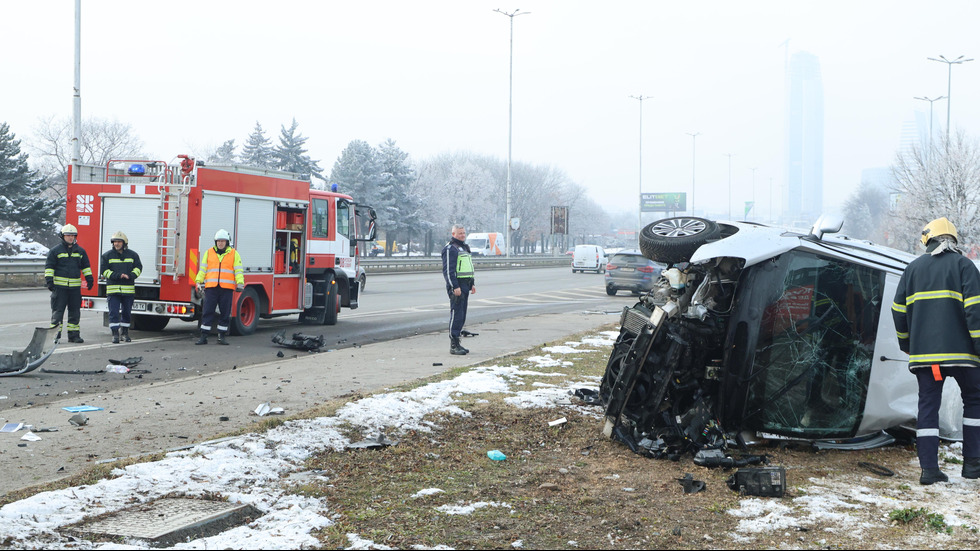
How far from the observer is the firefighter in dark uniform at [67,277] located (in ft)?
39.4

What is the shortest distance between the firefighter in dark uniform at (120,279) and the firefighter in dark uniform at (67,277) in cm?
39

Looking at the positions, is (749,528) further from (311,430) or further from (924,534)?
(311,430)

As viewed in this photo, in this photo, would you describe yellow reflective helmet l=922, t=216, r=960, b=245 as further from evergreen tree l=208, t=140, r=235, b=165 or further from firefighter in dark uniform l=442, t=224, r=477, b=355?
evergreen tree l=208, t=140, r=235, b=165

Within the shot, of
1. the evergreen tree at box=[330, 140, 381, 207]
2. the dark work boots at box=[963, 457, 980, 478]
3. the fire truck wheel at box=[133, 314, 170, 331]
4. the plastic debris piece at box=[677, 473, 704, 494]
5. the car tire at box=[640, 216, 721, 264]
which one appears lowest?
the plastic debris piece at box=[677, 473, 704, 494]

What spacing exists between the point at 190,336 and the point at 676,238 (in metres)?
9.78

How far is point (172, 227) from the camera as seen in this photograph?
13.2 metres

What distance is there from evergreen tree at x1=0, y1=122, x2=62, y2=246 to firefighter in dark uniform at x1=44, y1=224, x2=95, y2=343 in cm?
3455

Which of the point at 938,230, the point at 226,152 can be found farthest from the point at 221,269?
the point at 226,152

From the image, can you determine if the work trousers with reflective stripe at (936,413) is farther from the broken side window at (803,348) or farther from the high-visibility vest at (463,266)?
the high-visibility vest at (463,266)

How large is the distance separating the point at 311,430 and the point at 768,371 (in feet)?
11.1

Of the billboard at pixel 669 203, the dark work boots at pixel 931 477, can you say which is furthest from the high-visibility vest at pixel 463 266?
the billboard at pixel 669 203

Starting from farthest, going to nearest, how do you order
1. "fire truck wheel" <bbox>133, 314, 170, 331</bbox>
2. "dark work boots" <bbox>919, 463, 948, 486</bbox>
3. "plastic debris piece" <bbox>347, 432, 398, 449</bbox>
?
"fire truck wheel" <bbox>133, 314, 170, 331</bbox> < "plastic debris piece" <bbox>347, 432, 398, 449</bbox> < "dark work boots" <bbox>919, 463, 948, 486</bbox>

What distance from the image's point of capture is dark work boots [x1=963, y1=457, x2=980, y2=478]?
5.41 m

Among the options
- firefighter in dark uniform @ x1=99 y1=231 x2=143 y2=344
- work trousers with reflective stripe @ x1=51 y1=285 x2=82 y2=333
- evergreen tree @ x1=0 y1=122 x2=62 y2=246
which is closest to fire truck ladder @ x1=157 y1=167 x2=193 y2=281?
firefighter in dark uniform @ x1=99 y1=231 x2=143 y2=344
